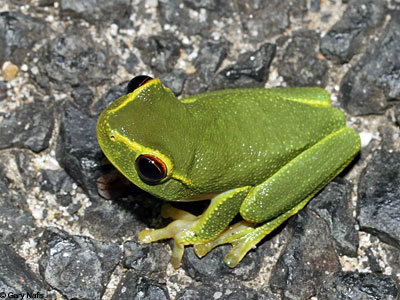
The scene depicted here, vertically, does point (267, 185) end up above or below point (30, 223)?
above

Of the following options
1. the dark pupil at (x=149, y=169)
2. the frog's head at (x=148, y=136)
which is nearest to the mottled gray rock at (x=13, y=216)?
the frog's head at (x=148, y=136)

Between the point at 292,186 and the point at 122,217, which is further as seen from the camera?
the point at 122,217

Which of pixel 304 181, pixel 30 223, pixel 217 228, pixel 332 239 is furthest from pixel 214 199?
pixel 30 223

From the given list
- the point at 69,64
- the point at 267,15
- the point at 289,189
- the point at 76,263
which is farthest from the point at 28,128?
the point at 267,15

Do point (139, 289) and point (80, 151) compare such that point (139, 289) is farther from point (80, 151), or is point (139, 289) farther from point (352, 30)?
point (352, 30)

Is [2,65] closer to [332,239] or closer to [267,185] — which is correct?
[267,185]
